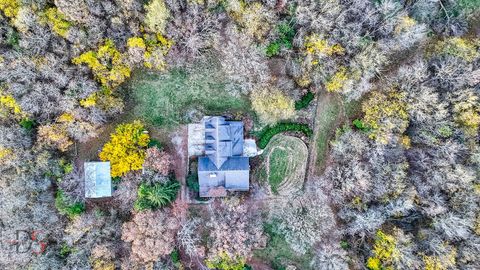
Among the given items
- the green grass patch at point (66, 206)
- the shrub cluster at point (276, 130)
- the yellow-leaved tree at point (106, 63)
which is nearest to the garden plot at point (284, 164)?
the shrub cluster at point (276, 130)

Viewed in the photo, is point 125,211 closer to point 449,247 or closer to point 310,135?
point 310,135

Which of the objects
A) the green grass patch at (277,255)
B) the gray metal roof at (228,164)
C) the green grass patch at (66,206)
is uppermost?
the gray metal roof at (228,164)

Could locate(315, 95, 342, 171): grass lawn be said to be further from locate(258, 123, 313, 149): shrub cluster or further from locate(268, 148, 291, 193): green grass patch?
locate(268, 148, 291, 193): green grass patch

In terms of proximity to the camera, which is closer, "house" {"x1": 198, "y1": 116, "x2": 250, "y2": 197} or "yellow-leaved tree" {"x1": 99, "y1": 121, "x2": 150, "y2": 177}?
"yellow-leaved tree" {"x1": 99, "y1": 121, "x2": 150, "y2": 177}

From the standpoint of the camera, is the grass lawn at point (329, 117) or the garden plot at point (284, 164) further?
the garden plot at point (284, 164)

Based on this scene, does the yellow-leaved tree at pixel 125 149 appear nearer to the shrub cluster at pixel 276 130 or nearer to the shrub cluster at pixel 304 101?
the shrub cluster at pixel 276 130

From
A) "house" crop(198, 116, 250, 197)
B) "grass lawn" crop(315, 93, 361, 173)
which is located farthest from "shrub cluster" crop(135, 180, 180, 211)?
"grass lawn" crop(315, 93, 361, 173)
